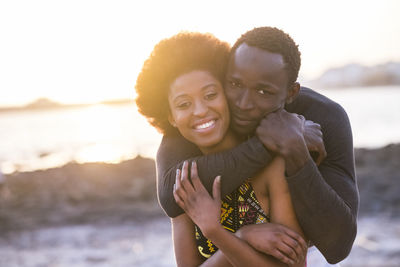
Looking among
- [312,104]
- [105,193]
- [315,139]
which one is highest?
[105,193]

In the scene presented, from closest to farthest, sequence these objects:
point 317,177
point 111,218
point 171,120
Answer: point 317,177 → point 171,120 → point 111,218

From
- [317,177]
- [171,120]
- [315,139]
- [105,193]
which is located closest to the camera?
[317,177]

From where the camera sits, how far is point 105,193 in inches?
480

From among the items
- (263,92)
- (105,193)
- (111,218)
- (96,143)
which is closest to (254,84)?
(263,92)

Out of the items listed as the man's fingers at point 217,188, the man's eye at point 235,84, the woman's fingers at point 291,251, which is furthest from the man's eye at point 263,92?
the woman's fingers at point 291,251

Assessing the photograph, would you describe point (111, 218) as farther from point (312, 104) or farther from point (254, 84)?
point (254, 84)

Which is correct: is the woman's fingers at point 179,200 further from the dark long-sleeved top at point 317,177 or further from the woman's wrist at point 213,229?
the woman's wrist at point 213,229

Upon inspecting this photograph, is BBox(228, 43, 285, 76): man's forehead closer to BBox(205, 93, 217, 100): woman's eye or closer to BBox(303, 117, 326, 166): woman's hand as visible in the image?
BBox(205, 93, 217, 100): woman's eye

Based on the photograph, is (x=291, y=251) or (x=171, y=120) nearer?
(x=291, y=251)

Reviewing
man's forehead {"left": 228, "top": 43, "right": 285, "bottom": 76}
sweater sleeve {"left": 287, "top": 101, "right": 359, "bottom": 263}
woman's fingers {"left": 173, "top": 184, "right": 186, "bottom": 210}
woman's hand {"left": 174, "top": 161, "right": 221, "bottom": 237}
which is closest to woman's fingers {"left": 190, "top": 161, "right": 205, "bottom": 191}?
woman's hand {"left": 174, "top": 161, "right": 221, "bottom": 237}

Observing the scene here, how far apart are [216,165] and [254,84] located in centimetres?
46

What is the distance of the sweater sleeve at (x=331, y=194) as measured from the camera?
2289 mm

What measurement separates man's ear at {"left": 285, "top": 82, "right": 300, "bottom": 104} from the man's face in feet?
0.22

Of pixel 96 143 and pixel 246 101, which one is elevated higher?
pixel 96 143
